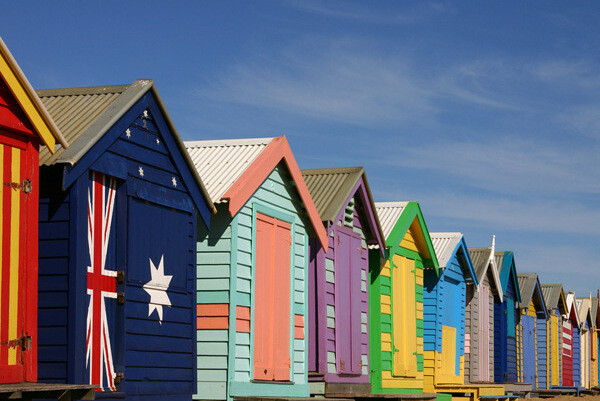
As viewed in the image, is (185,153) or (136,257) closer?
(136,257)

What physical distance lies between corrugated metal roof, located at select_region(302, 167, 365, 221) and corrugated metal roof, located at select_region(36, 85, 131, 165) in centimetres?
594

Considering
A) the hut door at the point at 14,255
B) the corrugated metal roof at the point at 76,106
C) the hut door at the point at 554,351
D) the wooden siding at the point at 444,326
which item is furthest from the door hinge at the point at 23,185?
the hut door at the point at 554,351

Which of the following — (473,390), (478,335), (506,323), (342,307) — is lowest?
(473,390)

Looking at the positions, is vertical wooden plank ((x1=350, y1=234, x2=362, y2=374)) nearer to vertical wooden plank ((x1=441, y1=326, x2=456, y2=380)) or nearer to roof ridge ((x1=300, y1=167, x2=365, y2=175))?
roof ridge ((x1=300, y1=167, x2=365, y2=175))

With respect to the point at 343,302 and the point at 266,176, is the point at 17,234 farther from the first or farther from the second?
the point at 343,302

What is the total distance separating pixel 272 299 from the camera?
47.8 feet

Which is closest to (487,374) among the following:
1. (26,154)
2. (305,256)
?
(305,256)

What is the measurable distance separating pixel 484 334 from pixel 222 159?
15689 mm

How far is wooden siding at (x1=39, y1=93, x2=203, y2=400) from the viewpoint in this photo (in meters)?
9.98

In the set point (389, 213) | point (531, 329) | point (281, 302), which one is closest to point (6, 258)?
point (281, 302)

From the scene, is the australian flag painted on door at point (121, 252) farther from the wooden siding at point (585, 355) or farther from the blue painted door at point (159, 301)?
the wooden siding at point (585, 355)

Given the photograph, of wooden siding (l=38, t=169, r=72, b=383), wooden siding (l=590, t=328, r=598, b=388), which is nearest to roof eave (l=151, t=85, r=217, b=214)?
wooden siding (l=38, t=169, r=72, b=383)

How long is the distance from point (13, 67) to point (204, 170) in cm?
508

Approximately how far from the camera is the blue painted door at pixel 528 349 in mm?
34000
